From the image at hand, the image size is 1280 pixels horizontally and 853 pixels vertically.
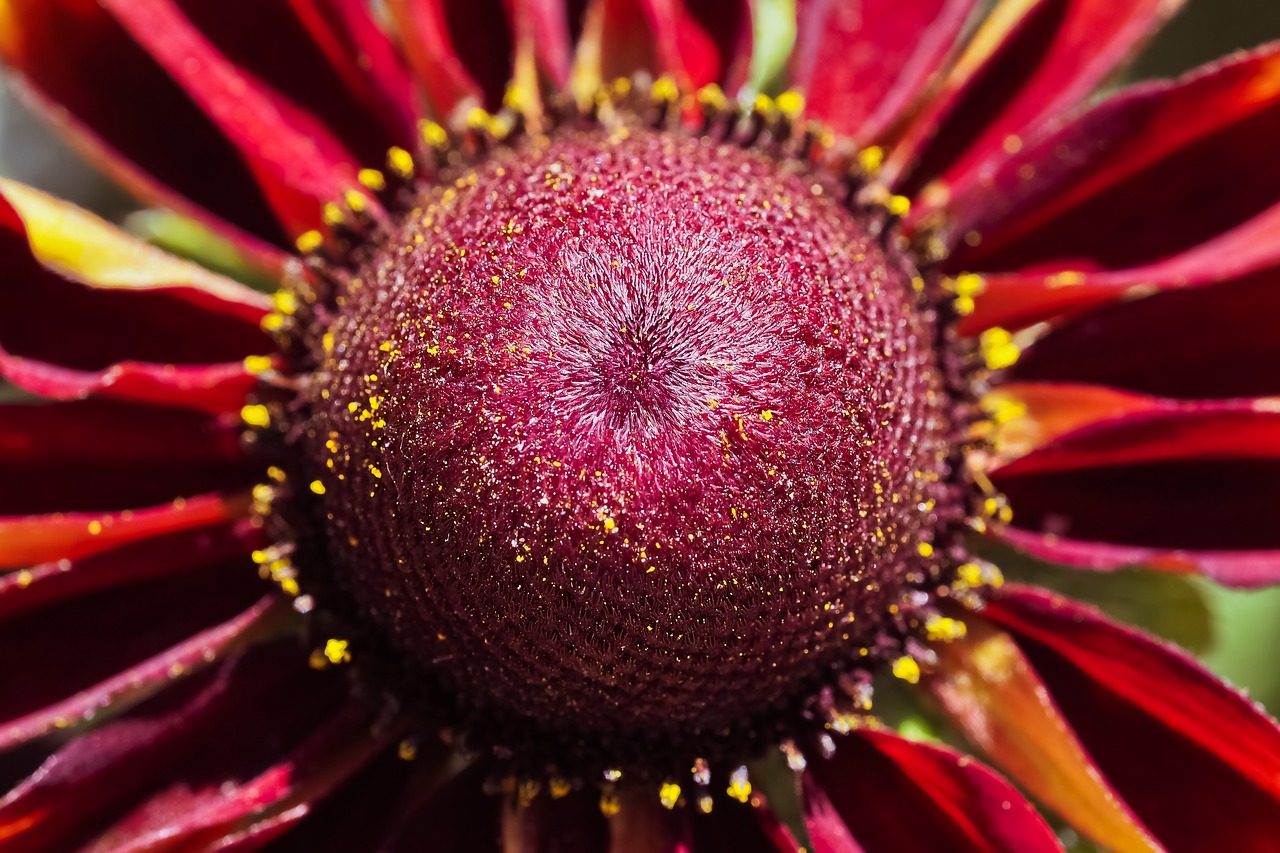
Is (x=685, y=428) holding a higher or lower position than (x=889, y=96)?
lower

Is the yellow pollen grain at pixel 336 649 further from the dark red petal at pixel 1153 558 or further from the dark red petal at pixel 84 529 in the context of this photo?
the dark red petal at pixel 1153 558

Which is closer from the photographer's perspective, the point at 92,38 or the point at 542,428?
the point at 542,428

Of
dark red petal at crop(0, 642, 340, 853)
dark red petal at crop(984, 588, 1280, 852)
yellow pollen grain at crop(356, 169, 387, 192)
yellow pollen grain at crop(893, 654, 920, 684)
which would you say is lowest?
dark red petal at crop(984, 588, 1280, 852)

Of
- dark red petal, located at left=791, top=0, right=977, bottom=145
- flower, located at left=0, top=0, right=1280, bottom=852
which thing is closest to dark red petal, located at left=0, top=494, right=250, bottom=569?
flower, located at left=0, top=0, right=1280, bottom=852

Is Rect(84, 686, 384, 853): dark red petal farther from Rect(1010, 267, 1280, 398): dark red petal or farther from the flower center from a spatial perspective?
Rect(1010, 267, 1280, 398): dark red petal

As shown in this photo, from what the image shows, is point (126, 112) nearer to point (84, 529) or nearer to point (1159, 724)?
point (84, 529)

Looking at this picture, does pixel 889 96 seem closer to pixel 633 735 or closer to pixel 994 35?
pixel 994 35

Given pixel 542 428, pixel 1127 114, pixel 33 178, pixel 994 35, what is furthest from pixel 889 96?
pixel 33 178
